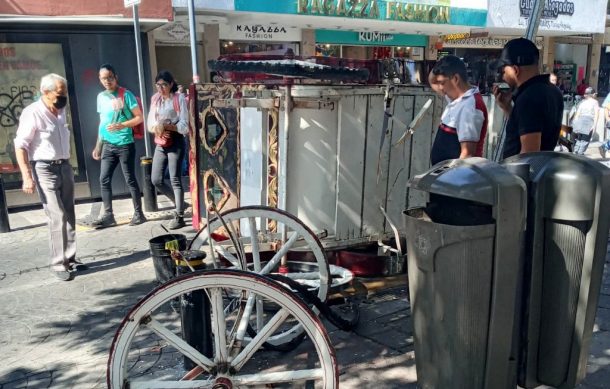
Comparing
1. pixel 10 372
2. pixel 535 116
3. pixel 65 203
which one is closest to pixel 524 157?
pixel 535 116

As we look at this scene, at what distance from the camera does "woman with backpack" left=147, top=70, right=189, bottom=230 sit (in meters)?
6.51

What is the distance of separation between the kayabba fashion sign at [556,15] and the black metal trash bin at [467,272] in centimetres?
1549

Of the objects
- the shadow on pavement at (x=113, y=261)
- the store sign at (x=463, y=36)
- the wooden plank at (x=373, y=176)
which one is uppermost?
the store sign at (x=463, y=36)

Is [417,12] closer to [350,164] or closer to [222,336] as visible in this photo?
[350,164]

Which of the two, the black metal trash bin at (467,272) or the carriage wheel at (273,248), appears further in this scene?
the carriage wheel at (273,248)

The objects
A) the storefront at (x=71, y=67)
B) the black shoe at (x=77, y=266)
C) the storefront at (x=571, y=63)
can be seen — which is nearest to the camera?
the black shoe at (x=77, y=266)

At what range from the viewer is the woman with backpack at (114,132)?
6.45 meters

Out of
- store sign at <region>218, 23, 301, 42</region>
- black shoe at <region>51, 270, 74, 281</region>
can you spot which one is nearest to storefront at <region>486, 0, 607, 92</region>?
store sign at <region>218, 23, 301, 42</region>

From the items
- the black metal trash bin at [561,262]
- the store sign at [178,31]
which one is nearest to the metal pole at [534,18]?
the black metal trash bin at [561,262]

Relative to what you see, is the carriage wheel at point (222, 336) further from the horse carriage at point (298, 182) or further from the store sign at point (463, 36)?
the store sign at point (463, 36)

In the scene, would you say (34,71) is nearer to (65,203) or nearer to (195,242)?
(65,203)

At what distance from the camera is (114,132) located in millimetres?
6516

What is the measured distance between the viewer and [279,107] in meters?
3.94

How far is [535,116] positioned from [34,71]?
7146mm
